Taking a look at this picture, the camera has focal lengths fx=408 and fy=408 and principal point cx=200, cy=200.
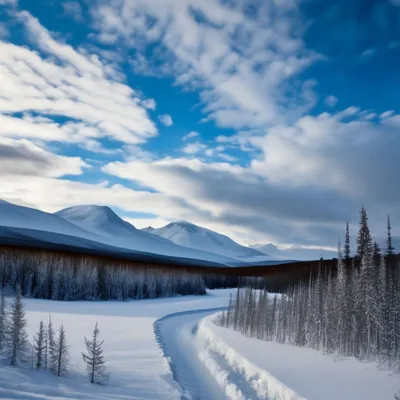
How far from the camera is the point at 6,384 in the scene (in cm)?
1352

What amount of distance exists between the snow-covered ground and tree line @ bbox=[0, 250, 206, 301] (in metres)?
38.7

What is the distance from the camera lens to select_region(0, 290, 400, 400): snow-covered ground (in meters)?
15.1

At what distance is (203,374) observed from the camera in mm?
22047

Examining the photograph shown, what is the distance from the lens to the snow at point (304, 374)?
16.0 m

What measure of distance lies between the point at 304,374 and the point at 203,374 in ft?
18.5

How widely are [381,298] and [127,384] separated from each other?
18.0 m

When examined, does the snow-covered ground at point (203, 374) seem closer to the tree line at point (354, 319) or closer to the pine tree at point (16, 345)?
the pine tree at point (16, 345)

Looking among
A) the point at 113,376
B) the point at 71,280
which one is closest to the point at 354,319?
the point at 113,376

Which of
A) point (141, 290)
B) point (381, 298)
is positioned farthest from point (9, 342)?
point (141, 290)

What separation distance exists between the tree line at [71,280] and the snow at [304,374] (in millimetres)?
48200

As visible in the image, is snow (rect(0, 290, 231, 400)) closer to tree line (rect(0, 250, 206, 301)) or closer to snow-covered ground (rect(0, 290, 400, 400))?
snow-covered ground (rect(0, 290, 400, 400))

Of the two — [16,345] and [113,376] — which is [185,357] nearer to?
[113,376]

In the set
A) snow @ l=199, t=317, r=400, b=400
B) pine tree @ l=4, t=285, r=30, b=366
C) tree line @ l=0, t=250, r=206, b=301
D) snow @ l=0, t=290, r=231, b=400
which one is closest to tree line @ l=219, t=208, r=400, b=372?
snow @ l=199, t=317, r=400, b=400

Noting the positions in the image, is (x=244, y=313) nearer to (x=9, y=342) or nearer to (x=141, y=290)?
(x=9, y=342)
